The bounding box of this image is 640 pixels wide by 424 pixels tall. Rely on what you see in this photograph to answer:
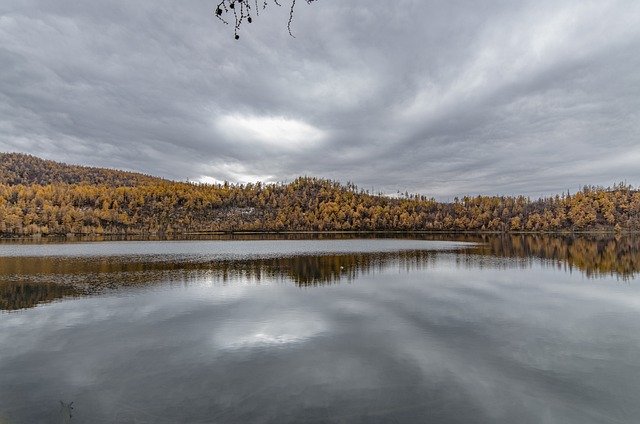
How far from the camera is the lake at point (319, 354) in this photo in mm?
10859

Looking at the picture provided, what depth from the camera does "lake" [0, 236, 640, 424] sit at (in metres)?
10.9

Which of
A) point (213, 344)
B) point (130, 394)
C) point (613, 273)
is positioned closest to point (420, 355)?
point (213, 344)

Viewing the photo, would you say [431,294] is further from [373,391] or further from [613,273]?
[613,273]

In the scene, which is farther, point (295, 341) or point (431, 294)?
point (431, 294)

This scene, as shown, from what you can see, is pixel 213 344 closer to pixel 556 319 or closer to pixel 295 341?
pixel 295 341

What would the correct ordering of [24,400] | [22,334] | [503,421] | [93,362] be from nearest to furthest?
1. [503,421]
2. [24,400]
3. [93,362]
4. [22,334]

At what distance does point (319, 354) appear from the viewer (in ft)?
50.5

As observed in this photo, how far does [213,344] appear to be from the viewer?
55.3ft

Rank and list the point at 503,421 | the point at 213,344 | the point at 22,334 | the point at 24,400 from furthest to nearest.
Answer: the point at 22,334 → the point at 213,344 → the point at 24,400 → the point at 503,421

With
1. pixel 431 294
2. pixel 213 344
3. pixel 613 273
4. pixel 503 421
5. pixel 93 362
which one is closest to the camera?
pixel 503 421

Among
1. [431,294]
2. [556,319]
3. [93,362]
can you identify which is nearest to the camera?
[93,362]

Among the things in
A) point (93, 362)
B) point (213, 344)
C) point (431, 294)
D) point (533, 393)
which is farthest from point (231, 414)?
point (431, 294)

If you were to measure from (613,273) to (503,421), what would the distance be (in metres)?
40.8

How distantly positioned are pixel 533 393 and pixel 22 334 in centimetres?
2328
